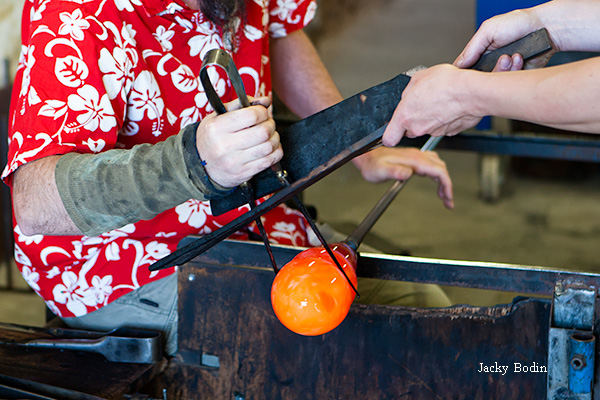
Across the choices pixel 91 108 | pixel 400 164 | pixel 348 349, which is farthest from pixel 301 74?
pixel 348 349

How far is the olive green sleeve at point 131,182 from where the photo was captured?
835 millimetres

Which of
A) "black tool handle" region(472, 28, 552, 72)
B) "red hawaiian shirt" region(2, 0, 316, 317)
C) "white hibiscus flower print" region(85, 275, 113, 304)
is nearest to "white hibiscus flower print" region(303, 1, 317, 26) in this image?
"red hawaiian shirt" region(2, 0, 316, 317)

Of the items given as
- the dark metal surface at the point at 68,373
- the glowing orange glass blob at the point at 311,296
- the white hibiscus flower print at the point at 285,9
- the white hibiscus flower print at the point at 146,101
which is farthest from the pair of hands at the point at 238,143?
the white hibiscus flower print at the point at 285,9

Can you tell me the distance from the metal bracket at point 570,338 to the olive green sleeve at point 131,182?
44 cm

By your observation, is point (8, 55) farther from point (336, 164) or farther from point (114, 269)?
point (336, 164)

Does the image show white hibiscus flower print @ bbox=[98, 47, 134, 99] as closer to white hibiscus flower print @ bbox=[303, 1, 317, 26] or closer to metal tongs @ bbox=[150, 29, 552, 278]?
metal tongs @ bbox=[150, 29, 552, 278]

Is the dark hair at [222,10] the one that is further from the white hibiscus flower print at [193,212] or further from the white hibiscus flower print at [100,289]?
the white hibiscus flower print at [100,289]

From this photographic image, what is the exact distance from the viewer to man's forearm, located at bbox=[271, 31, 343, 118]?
4.82 feet

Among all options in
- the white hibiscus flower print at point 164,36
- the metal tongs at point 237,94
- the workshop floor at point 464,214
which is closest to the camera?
the metal tongs at point 237,94

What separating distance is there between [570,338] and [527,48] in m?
0.39

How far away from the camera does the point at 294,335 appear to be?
3.06ft

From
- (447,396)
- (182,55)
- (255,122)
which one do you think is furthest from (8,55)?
(447,396)

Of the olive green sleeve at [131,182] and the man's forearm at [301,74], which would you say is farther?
the man's forearm at [301,74]

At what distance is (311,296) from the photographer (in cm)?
77
